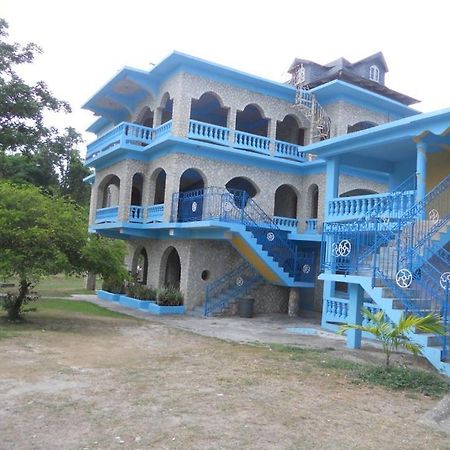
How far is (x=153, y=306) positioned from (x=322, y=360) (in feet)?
30.4

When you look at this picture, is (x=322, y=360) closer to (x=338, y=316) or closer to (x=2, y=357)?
(x=338, y=316)

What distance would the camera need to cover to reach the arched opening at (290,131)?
76.1 feet

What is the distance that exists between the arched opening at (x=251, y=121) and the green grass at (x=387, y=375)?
14647 millimetres

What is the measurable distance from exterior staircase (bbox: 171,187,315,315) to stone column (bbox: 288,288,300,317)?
3.15 ft

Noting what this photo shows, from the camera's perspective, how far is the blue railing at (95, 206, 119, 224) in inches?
833

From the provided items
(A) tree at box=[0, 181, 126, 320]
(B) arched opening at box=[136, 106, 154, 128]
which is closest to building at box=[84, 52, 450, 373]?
(B) arched opening at box=[136, 106, 154, 128]

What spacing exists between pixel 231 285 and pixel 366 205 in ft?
23.6

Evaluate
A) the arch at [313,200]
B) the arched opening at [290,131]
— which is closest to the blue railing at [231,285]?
the arch at [313,200]

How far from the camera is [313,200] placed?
21922 mm

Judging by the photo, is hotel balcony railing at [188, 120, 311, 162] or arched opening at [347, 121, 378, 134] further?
arched opening at [347, 121, 378, 134]

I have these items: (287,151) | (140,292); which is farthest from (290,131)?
(140,292)

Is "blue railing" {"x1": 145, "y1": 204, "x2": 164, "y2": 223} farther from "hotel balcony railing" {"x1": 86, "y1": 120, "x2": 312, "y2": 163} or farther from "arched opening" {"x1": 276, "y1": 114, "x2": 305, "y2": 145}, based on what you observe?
"arched opening" {"x1": 276, "y1": 114, "x2": 305, "y2": 145}

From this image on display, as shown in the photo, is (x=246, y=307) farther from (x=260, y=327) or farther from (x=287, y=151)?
(x=287, y=151)

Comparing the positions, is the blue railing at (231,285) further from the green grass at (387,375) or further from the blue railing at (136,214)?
the green grass at (387,375)
